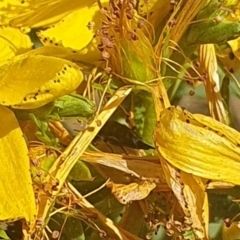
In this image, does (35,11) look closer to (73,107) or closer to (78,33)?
(78,33)

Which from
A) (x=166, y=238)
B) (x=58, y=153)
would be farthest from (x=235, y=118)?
(x=58, y=153)

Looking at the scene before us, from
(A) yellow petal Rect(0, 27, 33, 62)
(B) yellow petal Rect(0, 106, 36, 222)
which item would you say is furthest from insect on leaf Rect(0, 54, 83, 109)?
(A) yellow petal Rect(0, 27, 33, 62)

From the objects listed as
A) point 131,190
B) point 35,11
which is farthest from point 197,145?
point 35,11

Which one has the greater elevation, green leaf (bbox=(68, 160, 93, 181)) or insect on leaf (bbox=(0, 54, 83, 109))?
insect on leaf (bbox=(0, 54, 83, 109))

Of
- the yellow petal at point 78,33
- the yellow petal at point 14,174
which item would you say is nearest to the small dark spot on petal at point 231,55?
the yellow petal at point 78,33

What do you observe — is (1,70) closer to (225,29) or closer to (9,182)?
(9,182)

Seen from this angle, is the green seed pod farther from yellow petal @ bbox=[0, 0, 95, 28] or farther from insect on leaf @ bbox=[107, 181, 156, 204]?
yellow petal @ bbox=[0, 0, 95, 28]
